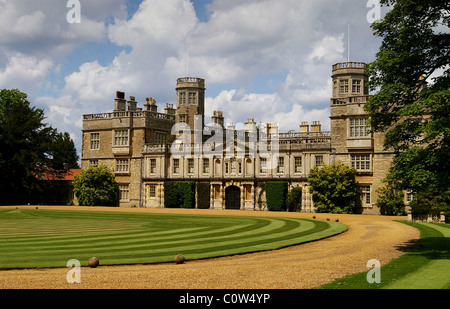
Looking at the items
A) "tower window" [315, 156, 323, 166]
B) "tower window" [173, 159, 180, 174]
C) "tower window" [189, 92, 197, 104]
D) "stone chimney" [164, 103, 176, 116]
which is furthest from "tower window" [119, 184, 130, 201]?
"tower window" [315, 156, 323, 166]

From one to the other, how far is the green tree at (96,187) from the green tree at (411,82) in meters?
40.6

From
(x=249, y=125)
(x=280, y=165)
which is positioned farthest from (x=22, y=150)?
(x=280, y=165)

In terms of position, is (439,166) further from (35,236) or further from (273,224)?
(35,236)

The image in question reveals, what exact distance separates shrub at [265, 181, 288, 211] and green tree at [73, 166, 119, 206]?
59.9 feet

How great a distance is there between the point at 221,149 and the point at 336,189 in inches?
525

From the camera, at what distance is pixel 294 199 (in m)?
44.3

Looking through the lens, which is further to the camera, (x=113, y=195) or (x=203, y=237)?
(x=113, y=195)

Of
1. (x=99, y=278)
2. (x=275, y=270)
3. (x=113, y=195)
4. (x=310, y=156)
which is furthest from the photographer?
(x=113, y=195)

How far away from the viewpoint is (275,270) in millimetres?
13133

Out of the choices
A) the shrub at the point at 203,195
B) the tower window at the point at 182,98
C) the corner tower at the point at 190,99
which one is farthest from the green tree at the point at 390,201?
the tower window at the point at 182,98

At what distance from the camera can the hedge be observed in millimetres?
50062

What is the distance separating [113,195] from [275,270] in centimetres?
4322
